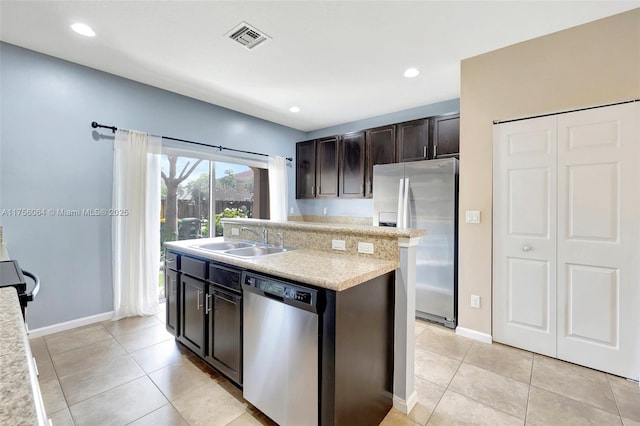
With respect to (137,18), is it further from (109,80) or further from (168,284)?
(168,284)

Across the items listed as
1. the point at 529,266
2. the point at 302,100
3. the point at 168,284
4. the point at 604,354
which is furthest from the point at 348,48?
the point at 604,354

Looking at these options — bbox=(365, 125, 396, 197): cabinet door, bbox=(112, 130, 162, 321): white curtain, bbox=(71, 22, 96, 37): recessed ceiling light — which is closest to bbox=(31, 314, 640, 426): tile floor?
bbox=(112, 130, 162, 321): white curtain

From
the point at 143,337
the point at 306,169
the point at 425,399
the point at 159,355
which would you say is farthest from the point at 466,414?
the point at 306,169

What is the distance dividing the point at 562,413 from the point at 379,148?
324cm

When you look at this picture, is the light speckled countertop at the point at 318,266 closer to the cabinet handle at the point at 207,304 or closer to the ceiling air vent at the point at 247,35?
the cabinet handle at the point at 207,304

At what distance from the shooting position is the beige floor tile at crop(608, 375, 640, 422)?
1.73m

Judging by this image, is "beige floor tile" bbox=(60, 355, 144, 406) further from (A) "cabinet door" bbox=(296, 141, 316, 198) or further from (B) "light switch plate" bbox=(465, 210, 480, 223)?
(A) "cabinet door" bbox=(296, 141, 316, 198)

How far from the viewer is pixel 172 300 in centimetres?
254

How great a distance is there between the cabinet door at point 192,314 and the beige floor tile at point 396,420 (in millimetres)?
1406

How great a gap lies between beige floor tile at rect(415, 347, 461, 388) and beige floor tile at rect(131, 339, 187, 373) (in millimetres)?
1982

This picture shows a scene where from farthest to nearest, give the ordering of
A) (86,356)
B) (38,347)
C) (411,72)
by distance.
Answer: (411,72)
(38,347)
(86,356)

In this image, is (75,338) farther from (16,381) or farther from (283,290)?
(16,381)

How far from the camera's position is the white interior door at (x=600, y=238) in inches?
81.8

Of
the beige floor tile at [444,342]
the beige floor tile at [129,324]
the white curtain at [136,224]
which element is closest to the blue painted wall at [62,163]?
the white curtain at [136,224]
